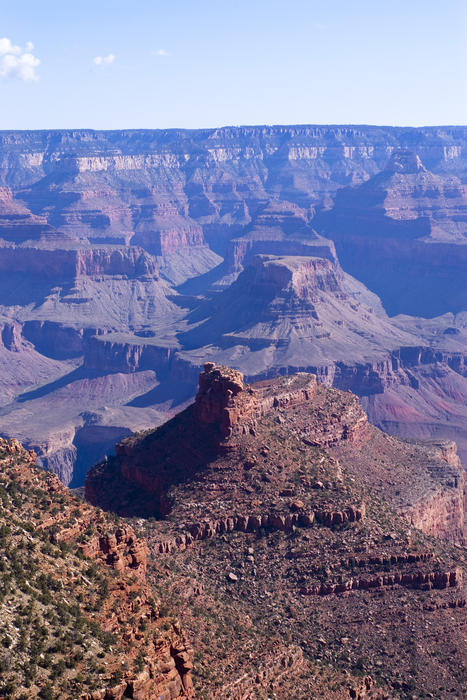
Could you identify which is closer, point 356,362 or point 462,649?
point 462,649

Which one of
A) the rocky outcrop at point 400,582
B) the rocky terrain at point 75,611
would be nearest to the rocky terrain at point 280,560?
the rocky outcrop at point 400,582

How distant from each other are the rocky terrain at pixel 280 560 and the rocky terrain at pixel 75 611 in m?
4.73

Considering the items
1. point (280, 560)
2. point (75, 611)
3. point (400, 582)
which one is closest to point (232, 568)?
point (280, 560)

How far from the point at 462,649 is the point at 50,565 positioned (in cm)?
2271

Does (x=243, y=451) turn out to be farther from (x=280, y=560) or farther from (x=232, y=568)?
(x=232, y=568)

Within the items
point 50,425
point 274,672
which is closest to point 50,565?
point 274,672

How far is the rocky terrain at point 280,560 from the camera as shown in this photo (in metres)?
41.8

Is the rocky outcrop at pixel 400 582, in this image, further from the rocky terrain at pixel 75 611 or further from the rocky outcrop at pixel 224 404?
the rocky outcrop at pixel 224 404

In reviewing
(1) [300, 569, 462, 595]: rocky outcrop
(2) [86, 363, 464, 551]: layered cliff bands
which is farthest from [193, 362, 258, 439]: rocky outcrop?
(1) [300, 569, 462, 595]: rocky outcrop

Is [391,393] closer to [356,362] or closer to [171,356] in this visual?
[356,362]

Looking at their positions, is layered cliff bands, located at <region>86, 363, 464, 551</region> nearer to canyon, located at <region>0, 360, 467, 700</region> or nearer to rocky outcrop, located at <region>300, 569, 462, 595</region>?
canyon, located at <region>0, 360, 467, 700</region>

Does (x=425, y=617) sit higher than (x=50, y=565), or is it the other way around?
(x=50, y=565)

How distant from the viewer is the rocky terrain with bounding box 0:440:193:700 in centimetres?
2686

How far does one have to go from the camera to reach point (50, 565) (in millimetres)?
32469
